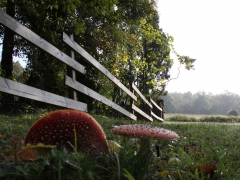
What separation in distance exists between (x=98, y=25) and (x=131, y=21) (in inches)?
90.8

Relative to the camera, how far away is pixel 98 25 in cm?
1052

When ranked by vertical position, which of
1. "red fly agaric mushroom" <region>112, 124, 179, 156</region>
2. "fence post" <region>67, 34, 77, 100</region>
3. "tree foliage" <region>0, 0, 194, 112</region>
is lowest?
"red fly agaric mushroom" <region>112, 124, 179, 156</region>

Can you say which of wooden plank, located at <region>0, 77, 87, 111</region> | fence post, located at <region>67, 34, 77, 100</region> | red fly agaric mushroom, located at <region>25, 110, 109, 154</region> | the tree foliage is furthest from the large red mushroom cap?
the tree foliage

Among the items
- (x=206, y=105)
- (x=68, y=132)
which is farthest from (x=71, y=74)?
(x=206, y=105)

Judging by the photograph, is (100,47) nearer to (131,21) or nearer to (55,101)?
(131,21)

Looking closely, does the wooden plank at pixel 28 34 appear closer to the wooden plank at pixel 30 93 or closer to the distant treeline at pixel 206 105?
the wooden plank at pixel 30 93

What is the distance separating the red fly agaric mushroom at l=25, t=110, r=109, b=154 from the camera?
139 cm

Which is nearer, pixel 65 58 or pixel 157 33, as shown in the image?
pixel 65 58

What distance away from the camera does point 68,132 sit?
140cm

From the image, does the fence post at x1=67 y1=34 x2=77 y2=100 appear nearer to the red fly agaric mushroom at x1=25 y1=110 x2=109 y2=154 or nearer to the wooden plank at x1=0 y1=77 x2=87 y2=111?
the wooden plank at x1=0 y1=77 x2=87 y2=111

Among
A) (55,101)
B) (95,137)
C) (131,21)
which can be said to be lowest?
(95,137)

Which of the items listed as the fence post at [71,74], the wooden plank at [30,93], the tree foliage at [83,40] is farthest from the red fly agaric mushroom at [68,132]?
the tree foliage at [83,40]

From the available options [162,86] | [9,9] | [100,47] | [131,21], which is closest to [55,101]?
Answer: [9,9]

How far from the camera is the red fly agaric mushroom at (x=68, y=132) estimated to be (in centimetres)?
139
